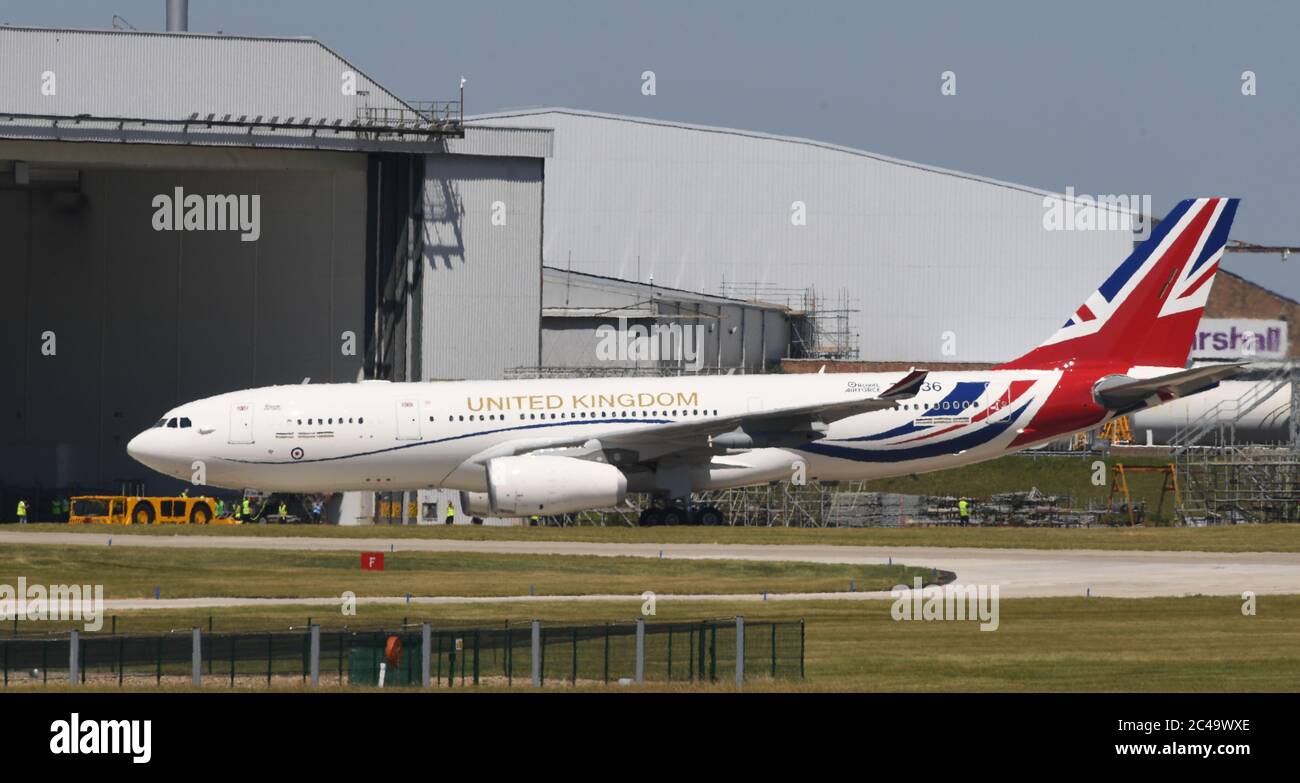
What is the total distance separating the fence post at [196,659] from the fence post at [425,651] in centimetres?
239

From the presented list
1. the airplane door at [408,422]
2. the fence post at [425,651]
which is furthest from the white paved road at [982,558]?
the fence post at [425,651]

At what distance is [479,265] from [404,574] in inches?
977

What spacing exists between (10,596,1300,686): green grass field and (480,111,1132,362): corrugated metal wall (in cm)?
5772

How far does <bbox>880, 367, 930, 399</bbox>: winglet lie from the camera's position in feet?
139

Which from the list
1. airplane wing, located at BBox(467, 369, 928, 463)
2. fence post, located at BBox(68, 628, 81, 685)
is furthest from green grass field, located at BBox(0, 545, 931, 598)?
fence post, located at BBox(68, 628, 81, 685)

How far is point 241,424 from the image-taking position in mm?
44562

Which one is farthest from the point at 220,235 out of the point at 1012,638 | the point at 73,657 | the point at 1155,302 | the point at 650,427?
the point at 73,657

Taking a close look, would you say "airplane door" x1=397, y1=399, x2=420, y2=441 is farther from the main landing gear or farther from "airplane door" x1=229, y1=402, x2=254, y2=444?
the main landing gear

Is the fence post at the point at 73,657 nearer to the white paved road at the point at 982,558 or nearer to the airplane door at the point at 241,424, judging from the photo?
the white paved road at the point at 982,558

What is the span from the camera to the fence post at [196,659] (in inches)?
759

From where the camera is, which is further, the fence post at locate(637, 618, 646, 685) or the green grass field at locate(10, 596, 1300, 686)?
the green grass field at locate(10, 596, 1300, 686)

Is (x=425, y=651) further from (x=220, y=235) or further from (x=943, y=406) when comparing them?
(x=220, y=235)
